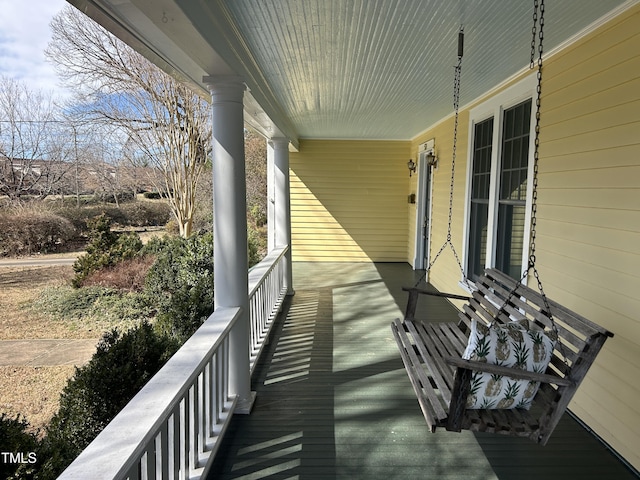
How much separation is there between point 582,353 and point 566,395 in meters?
0.19

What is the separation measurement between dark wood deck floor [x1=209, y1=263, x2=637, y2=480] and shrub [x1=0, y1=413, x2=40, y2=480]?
2.84ft

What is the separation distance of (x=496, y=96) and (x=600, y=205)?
1.98 m

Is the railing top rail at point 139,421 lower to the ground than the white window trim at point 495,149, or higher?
lower

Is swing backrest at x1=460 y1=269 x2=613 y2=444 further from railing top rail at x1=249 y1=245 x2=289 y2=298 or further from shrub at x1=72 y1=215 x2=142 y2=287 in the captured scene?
shrub at x1=72 y1=215 x2=142 y2=287

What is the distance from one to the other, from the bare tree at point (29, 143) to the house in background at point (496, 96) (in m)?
8.50

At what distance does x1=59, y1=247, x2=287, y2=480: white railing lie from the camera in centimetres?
119

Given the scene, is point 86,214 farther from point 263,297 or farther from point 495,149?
point 495,149

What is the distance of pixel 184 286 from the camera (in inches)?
218

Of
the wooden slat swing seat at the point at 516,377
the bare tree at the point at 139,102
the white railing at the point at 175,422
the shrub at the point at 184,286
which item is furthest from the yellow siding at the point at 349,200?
the wooden slat swing seat at the point at 516,377

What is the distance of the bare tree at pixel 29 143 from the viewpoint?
999 cm

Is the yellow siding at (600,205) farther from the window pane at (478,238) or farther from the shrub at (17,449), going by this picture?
the shrub at (17,449)

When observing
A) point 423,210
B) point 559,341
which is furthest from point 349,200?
point 559,341

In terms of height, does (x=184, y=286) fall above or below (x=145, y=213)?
below

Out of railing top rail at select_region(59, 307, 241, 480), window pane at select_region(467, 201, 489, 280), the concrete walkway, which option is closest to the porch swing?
railing top rail at select_region(59, 307, 241, 480)
